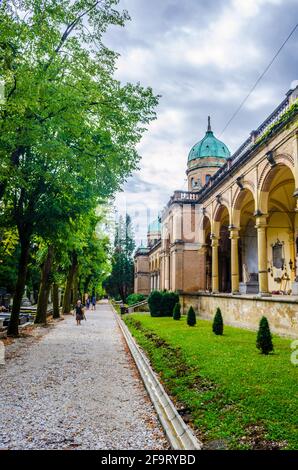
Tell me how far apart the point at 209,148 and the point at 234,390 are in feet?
116

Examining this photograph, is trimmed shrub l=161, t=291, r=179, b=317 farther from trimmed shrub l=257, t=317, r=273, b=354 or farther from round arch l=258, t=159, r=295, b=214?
trimmed shrub l=257, t=317, r=273, b=354

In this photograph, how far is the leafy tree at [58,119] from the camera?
10.2 meters

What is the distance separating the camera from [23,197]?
49.5 feet

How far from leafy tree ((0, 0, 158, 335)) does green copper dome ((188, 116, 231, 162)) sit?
2621 cm

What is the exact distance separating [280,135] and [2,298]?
40449 millimetres

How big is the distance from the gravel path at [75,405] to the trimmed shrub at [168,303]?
1544cm

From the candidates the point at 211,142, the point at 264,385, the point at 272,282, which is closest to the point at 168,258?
the point at 272,282

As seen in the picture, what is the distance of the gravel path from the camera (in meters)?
4.72

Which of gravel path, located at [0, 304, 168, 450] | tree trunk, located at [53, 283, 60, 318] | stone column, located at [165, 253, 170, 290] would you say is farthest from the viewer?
stone column, located at [165, 253, 170, 290]

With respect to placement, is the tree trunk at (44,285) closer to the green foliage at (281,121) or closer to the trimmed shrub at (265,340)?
the green foliage at (281,121)

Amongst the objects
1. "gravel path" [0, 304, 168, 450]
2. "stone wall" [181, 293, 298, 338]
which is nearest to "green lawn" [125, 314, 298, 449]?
"gravel path" [0, 304, 168, 450]

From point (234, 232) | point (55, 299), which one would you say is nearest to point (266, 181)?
point (234, 232)

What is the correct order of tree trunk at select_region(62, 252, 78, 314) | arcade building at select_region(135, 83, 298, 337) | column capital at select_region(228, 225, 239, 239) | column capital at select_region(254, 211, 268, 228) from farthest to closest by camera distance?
tree trunk at select_region(62, 252, 78, 314) → column capital at select_region(228, 225, 239, 239) → column capital at select_region(254, 211, 268, 228) → arcade building at select_region(135, 83, 298, 337)

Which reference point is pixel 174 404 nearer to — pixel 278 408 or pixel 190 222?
pixel 278 408
